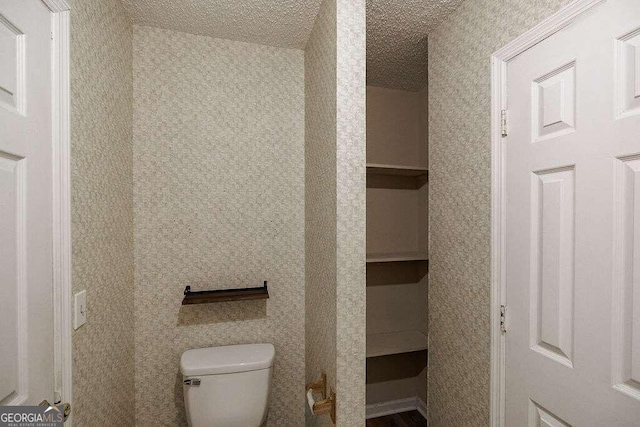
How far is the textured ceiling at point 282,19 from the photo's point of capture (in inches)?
55.6

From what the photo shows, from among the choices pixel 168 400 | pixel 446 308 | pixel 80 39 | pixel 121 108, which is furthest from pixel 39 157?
pixel 446 308

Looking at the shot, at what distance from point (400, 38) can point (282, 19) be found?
2.19 ft

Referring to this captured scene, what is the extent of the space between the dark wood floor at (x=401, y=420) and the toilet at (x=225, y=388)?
109cm

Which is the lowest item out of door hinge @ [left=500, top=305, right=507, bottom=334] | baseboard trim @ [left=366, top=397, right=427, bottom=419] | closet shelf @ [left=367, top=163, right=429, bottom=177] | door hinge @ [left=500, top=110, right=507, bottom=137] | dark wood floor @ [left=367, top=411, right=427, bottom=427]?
dark wood floor @ [left=367, top=411, right=427, bottom=427]

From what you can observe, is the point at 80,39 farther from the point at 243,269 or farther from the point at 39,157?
the point at 243,269

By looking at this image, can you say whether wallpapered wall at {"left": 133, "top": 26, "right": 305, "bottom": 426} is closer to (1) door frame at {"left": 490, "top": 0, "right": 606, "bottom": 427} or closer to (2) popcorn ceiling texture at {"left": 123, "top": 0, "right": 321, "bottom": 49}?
(2) popcorn ceiling texture at {"left": 123, "top": 0, "right": 321, "bottom": 49}

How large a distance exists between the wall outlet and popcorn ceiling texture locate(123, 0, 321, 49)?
4.23 feet

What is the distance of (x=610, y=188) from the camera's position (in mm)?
838

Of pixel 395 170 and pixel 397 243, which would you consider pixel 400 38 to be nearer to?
pixel 395 170

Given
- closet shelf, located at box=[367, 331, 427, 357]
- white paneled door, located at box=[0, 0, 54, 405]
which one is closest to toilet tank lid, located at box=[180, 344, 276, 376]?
white paneled door, located at box=[0, 0, 54, 405]

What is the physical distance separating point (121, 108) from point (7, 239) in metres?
0.85

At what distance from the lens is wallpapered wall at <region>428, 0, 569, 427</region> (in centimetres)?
A: 126

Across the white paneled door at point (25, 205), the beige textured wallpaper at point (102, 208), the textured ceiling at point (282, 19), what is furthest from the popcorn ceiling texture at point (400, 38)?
the white paneled door at point (25, 205)

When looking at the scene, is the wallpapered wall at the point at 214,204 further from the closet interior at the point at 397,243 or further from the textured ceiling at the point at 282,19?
the closet interior at the point at 397,243
